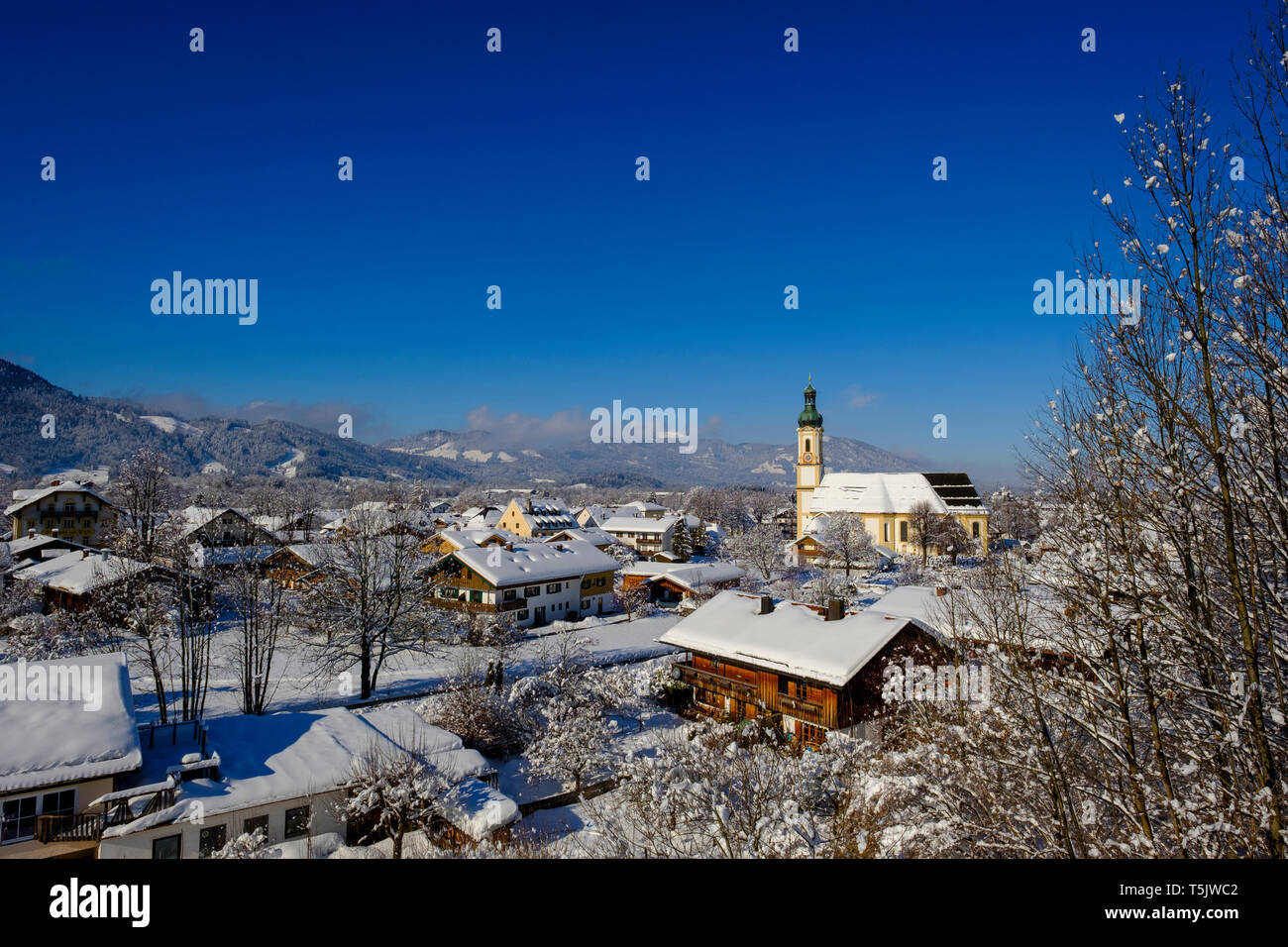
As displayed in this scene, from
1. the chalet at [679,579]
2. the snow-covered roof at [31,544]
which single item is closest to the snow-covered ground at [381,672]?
the chalet at [679,579]

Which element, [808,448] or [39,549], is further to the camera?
[808,448]

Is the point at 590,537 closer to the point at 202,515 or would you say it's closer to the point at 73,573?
the point at 202,515

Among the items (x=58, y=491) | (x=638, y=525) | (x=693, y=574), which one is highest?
(x=58, y=491)

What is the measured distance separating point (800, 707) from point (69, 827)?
1644 cm

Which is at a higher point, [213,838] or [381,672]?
[213,838]

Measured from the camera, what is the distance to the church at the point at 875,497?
6253 centimetres

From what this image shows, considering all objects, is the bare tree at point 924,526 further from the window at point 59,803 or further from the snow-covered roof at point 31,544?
the snow-covered roof at point 31,544

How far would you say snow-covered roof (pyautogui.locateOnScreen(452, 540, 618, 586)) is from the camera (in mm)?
34719

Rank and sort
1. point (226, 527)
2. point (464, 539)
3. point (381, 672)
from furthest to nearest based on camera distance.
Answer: point (226, 527) < point (464, 539) < point (381, 672)

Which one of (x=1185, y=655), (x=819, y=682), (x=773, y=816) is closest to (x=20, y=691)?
(x=773, y=816)

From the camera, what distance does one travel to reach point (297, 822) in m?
13.0

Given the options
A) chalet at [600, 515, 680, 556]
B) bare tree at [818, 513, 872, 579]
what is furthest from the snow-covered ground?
chalet at [600, 515, 680, 556]

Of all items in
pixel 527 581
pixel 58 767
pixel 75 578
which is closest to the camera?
pixel 58 767

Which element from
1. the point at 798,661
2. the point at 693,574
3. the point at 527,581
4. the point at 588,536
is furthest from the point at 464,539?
the point at 798,661
